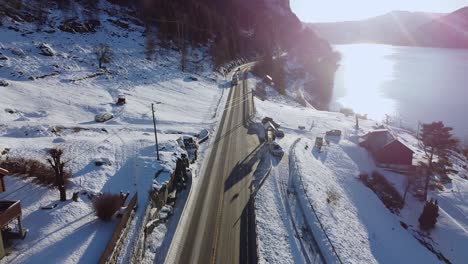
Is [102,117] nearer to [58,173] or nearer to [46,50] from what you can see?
[58,173]

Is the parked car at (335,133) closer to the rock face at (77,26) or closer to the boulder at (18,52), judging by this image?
the boulder at (18,52)

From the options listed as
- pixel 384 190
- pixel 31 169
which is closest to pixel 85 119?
pixel 31 169

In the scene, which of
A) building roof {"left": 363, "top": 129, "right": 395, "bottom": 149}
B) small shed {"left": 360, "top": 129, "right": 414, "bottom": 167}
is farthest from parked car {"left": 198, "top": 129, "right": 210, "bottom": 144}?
building roof {"left": 363, "top": 129, "right": 395, "bottom": 149}

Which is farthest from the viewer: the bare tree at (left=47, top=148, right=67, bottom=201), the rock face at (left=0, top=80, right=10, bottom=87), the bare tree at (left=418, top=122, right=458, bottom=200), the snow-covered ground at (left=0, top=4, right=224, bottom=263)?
the rock face at (left=0, top=80, right=10, bottom=87)

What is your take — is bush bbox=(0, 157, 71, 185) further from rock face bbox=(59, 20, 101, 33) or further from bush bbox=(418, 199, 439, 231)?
rock face bbox=(59, 20, 101, 33)

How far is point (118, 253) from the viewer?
2223cm

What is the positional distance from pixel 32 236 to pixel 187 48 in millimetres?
87368

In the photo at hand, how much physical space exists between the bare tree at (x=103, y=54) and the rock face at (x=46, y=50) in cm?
853

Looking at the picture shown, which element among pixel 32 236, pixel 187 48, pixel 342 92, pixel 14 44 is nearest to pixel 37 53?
pixel 14 44

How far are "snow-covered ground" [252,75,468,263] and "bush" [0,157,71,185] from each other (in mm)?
18017

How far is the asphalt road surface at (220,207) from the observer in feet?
85.7

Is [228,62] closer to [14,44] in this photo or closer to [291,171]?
[14,44]

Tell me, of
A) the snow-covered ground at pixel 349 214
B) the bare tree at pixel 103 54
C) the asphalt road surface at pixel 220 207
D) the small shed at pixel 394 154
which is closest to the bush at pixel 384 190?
the snow-covered ground at pixel 349 214

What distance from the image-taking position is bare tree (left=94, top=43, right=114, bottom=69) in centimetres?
7036
